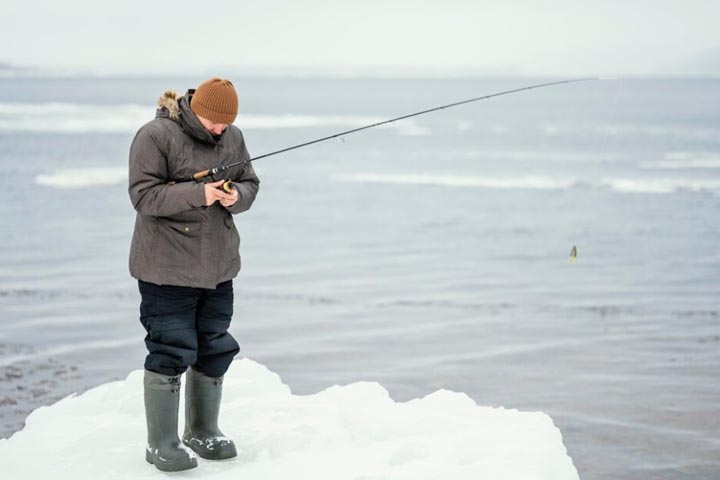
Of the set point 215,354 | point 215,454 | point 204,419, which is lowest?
point 215,454

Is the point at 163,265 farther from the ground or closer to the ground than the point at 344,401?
farther from the ground

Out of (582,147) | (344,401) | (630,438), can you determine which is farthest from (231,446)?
(582,147)

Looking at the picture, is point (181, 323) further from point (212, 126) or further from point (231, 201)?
point (212, 126)

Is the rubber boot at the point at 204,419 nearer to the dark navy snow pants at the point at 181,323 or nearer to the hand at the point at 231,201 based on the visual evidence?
the dark navy snow pants at the point at 181,323

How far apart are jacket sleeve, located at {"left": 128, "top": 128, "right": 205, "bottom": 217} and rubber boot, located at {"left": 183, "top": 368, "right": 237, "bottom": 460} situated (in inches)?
31.8

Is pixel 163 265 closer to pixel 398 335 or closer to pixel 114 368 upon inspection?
pixel 114 368

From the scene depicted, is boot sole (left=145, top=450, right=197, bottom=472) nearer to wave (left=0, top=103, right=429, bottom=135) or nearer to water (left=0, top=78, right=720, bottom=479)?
water (left=0, top=78, right=720, bottom=479)

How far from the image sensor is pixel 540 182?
62.7 feet

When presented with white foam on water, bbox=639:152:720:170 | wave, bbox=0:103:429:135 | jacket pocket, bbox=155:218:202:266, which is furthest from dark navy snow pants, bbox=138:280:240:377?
wave, bbox=0:103:429:135

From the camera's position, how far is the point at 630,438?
558cm

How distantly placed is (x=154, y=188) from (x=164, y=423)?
0.97 meters

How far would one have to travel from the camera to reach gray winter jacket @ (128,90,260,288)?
4.03 meters

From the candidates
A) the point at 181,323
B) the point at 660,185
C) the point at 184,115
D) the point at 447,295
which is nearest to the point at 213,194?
the point at 184,115

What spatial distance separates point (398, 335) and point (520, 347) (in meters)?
0.90
